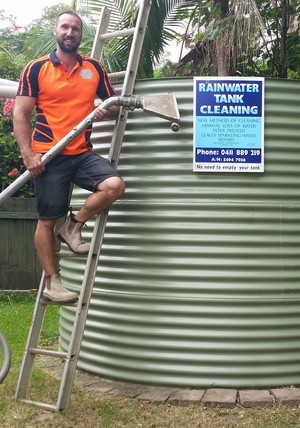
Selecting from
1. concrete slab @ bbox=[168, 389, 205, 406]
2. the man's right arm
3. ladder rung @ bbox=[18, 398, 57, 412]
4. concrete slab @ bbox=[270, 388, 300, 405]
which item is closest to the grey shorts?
the man's right arm

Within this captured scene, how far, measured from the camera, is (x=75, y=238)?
16.0 ft

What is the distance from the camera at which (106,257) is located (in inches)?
212

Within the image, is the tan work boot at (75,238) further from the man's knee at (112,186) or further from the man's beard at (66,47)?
the man's beard at (66,47)

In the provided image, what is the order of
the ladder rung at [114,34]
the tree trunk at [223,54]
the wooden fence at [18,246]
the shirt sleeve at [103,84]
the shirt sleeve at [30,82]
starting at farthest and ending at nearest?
the wooden fence at [18,246], the tree trunk at [223,54], the ladder rung at [114,34], the shirt sleeve at [103,84], the shirt sleeve at [30,82]

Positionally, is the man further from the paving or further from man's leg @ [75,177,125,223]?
the paving

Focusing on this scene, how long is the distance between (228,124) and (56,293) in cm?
177

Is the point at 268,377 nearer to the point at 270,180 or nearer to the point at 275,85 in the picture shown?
the point at 270,180

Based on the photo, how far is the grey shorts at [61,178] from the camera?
4.81 meters

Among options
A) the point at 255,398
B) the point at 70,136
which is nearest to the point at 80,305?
the point at 70,136

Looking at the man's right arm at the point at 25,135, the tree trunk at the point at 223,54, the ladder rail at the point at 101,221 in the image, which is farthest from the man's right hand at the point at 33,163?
the tree trunk at the point at 223,54

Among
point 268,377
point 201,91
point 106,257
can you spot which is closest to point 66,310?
point 106,257

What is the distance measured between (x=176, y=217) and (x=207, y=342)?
3.13 ft

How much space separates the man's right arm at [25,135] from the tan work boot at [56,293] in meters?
0.76

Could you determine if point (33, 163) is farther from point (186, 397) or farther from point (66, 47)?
point (186, 397)
